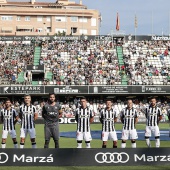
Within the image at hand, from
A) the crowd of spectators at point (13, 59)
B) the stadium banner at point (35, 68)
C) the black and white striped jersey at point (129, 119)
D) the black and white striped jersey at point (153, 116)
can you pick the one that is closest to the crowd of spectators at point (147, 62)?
the stadium banner at point (35, 68)

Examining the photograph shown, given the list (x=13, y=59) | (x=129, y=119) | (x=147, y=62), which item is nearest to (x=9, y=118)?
(x=129, y=119)

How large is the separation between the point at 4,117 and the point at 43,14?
71235 mm

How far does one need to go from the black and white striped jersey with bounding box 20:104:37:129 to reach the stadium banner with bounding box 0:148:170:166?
3.83 m

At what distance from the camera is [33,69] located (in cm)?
4759

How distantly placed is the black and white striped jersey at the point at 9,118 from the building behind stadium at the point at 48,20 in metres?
67.5

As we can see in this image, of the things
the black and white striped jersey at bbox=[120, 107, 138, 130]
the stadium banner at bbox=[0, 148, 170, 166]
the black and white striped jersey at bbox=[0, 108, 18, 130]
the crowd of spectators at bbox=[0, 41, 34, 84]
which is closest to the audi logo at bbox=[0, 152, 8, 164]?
the stadium banner at bbox=[0, 148, 170, 166]

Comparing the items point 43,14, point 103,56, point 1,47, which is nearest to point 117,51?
point 103,56

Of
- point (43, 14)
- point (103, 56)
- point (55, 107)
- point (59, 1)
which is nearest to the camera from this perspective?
point (55, 107)

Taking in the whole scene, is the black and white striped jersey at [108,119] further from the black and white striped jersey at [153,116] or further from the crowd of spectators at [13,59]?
the crowd of spectators at [13,59]

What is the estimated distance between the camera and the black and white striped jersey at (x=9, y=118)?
16.6 m

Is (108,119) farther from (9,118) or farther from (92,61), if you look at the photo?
(92,61)

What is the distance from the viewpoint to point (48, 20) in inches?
3430

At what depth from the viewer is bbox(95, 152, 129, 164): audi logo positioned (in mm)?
12586

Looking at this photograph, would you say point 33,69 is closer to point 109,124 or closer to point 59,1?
point 109,124
